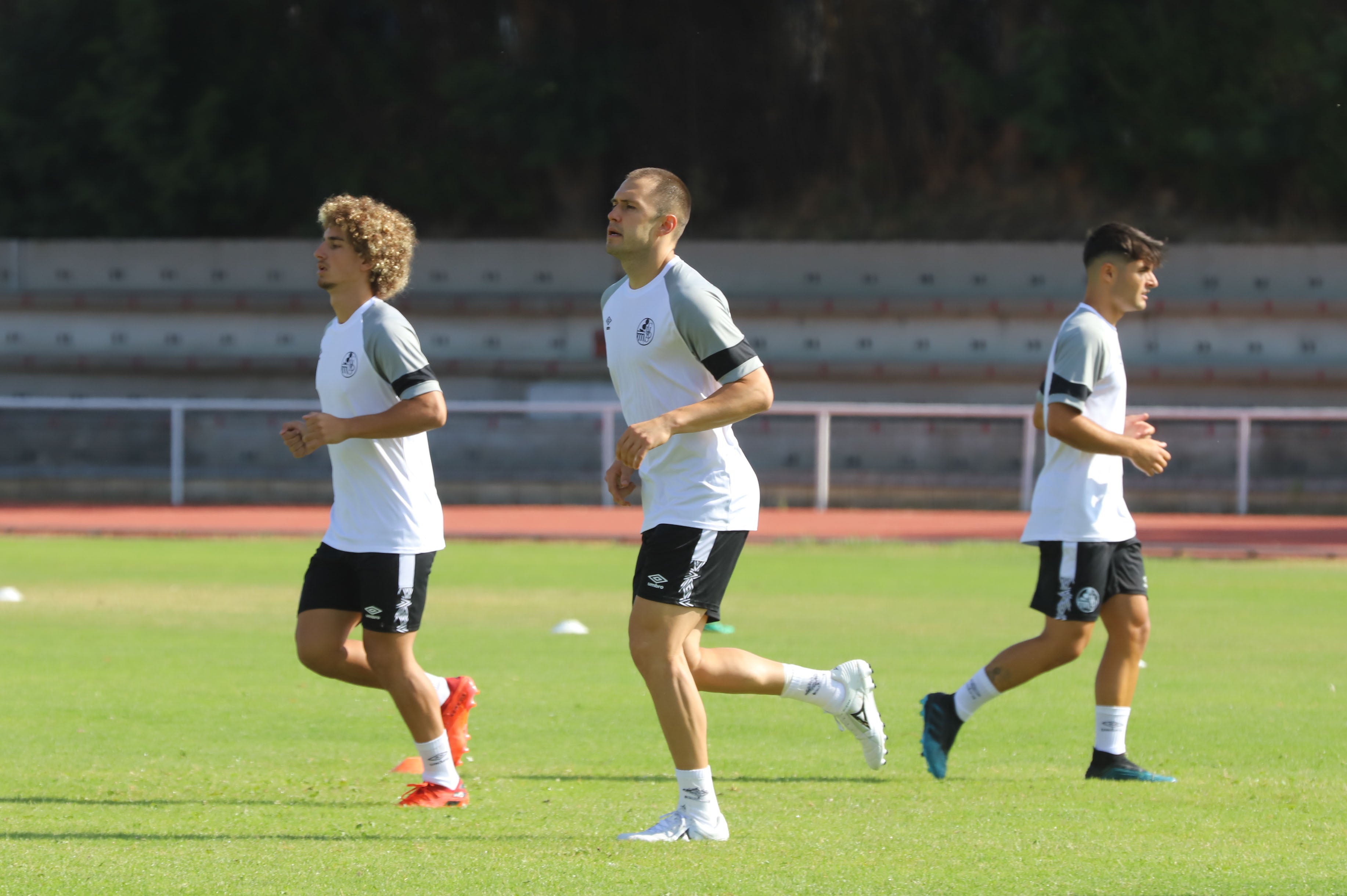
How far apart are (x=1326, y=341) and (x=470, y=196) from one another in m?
19.8

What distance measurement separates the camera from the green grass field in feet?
14.6

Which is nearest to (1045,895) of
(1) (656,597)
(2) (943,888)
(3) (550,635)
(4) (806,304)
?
(2) (943,888)

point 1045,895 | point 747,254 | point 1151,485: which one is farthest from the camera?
point 747,254

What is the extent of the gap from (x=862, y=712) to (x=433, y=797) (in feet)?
5.07

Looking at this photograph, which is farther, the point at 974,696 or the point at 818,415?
the point at 818,415

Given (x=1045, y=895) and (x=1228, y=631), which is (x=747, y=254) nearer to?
(x=1228, y=631)

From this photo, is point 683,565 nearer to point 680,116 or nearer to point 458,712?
point 458,712

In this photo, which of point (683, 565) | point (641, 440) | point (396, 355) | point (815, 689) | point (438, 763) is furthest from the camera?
point (815, 689)

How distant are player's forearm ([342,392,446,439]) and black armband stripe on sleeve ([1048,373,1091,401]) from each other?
88.4 inches

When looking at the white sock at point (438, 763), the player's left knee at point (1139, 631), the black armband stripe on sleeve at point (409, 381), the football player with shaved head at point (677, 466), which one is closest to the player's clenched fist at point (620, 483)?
the football player with shaved head at point (677, 466)

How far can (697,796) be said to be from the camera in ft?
15.8

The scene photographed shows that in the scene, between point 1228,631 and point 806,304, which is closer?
point 1228,631

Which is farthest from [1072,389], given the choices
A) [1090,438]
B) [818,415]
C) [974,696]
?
[818,415]

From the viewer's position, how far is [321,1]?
38.8 m
